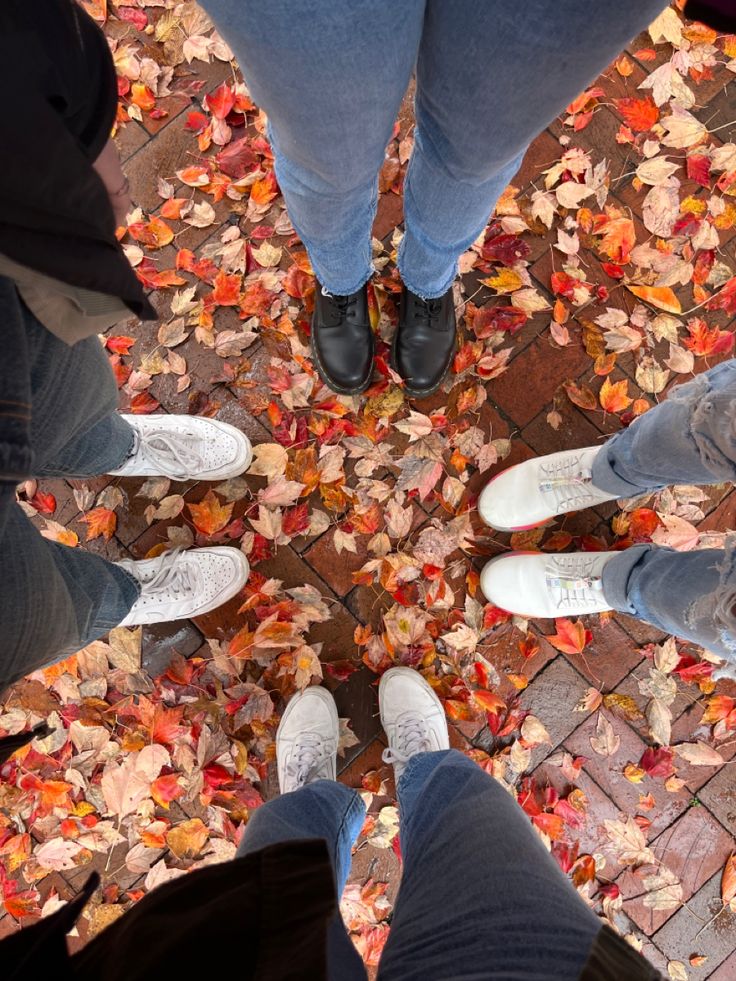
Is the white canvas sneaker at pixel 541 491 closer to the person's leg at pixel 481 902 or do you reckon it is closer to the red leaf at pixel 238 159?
the person's leg at pixel 481 902

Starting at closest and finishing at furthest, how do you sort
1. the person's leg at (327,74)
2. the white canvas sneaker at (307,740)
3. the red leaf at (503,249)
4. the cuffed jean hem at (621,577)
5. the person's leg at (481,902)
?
the person's leg at (327,74), the person's leg at (481,902), the cuffed jean hem at (621,577), the white canvas sneaker at (307,740), the red leaf at (503,249)

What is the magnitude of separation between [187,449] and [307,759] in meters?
0.97

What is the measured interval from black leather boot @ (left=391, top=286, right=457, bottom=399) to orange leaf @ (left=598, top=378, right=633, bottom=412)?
0.53 m

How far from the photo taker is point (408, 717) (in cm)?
168

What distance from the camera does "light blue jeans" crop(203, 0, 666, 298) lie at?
66cm

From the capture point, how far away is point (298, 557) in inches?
71.9

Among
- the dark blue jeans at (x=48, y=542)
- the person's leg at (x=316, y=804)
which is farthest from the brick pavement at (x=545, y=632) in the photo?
the dark blue jeans at (x=48, y=542)

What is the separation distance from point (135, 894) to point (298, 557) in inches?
45.4

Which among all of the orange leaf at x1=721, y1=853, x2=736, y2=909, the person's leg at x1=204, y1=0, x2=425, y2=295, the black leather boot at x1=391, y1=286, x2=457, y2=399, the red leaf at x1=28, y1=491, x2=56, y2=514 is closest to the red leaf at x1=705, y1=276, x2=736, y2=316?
the black leather boot at x1=391, y1=286, x2=457, y2=399

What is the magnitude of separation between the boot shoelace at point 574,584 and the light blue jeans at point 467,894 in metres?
0.59

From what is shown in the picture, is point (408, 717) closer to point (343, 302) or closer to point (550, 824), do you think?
point (550, 824)

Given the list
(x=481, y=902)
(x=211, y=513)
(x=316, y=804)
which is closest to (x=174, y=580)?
(x=211, y=513)

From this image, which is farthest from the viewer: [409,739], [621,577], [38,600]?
[409,739]

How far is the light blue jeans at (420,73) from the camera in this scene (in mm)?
655
